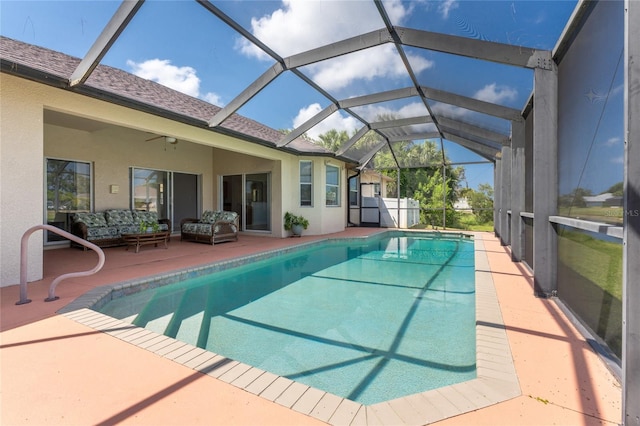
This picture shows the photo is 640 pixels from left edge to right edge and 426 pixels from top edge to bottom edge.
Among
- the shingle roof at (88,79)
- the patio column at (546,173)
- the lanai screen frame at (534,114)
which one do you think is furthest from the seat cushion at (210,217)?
the patio column at (546,173)

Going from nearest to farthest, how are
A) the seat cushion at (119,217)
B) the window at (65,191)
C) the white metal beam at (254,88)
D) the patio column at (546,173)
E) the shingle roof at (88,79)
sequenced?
the patio column at (546,173), the shingle roof at (88,79), the white metal beam at (254,88), the window at (65,191), the seat cushion at (119,217)

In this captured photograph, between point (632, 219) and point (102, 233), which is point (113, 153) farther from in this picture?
point (632, 219)

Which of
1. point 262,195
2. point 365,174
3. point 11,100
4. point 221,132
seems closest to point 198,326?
point 11,100

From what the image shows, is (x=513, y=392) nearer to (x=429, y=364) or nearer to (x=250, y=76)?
(x=429, y=364)

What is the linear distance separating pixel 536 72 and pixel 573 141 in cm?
127

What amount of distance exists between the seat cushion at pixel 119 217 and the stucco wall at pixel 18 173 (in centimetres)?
398

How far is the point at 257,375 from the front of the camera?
7.45 feet

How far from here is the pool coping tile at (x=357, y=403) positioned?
1837 mm

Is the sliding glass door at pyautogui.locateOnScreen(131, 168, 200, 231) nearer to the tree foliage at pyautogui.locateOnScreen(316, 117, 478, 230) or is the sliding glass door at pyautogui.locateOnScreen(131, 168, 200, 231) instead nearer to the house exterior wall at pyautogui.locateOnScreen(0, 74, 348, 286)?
the house exterior wall at pyautogui.locateOnScreen(0, 74, 348, 286)

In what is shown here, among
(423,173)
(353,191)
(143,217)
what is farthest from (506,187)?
(143,217)

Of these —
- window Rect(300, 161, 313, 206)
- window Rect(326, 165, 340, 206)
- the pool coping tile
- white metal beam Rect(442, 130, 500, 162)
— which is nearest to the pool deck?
the pool coping tile

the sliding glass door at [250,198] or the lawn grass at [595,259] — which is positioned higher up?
the sliding glass door at [250,198]

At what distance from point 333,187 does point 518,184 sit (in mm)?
7766

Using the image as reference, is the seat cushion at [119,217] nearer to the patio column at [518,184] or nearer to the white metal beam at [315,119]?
the white metal beam at [315,119]
